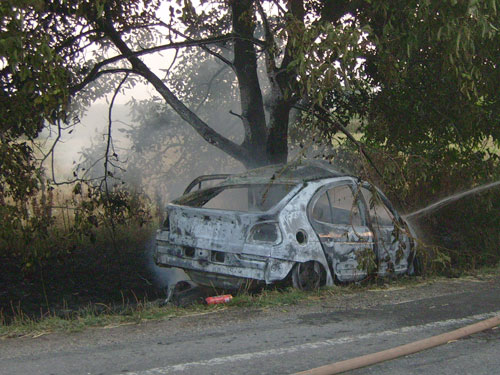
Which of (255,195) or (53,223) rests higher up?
(255,195)

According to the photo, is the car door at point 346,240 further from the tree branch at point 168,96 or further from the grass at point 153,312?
the tree branch at point 168,96

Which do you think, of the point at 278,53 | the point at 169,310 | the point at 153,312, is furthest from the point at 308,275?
the point at 278,53

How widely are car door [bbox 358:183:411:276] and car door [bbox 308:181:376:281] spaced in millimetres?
152

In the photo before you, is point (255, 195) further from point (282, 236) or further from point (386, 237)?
point (386, 237)

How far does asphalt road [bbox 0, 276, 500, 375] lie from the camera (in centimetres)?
443

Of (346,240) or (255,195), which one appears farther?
(255,195)

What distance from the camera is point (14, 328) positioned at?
226 inches

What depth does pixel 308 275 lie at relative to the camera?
→ 739cm

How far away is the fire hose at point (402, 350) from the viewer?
4.18 meters

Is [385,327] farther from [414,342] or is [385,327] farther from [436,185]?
[436,185]

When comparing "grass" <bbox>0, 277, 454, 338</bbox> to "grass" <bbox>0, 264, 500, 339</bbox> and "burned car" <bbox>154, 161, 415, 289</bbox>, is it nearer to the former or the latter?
"grass" <bbox>0, 264, 500, 339</bbox>

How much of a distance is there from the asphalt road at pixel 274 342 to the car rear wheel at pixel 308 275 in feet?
1.52

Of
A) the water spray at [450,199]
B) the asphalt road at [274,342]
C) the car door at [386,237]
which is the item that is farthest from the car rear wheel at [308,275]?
the water spray at [450,199]

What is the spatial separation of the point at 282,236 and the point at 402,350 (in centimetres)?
257
